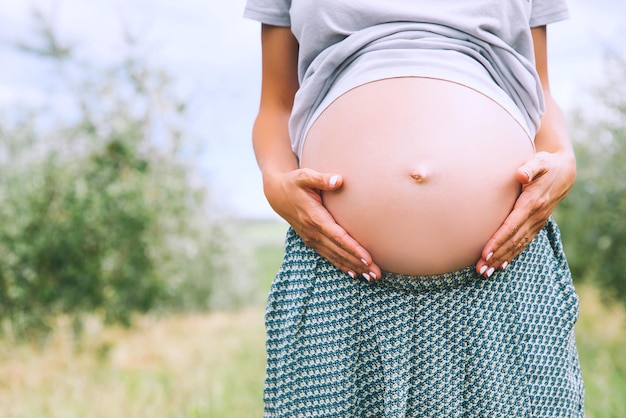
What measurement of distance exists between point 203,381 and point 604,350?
9.45 ft

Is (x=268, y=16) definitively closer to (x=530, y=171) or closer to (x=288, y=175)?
(x=288, y=175)

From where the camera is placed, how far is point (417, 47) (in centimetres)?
114

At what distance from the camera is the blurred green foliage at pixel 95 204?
4312 millimetres

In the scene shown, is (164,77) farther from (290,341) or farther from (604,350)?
(290,341)

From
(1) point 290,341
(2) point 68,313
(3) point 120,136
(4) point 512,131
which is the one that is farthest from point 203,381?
(4) point 512,131

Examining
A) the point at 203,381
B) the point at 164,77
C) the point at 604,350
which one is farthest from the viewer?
the point at 164,77

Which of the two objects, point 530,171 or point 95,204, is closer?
point 530,171

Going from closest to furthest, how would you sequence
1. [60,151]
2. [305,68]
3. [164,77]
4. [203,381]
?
[305,68], [203,381], [60,151], [164,77]

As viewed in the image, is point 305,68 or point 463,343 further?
point 305,68

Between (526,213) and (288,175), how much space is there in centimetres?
43

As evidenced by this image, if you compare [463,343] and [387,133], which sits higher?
[387,133]

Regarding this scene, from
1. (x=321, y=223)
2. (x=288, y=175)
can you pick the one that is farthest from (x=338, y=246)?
(x=288, y=175)

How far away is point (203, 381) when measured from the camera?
11.9ft

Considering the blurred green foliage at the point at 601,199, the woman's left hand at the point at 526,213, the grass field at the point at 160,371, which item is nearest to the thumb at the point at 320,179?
the woman's left hand at the point at 526,213
